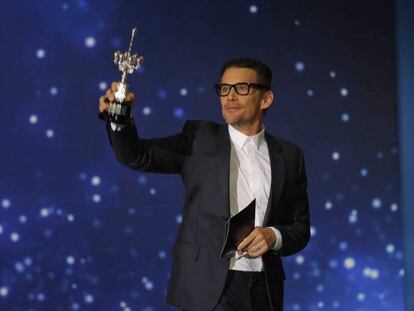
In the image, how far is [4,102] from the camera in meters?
2.60

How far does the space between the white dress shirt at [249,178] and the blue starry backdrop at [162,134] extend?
101 cm

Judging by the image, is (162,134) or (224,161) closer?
(224,161)

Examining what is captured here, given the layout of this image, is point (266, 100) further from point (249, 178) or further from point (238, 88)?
point (249, 178)

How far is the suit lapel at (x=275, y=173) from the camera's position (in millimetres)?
1787

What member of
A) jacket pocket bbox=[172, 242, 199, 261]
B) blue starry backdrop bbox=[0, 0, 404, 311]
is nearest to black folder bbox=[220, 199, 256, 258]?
jacket pocket bbox=[172, 242, 199, 261]

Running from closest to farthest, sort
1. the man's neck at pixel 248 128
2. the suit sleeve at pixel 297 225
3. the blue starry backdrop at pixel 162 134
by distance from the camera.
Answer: the suit sleeve at pixel 297 225 → the man's neck at pixel 248 128 → the blue starry backdrop at pixel 162 134

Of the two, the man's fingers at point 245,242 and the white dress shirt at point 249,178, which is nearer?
the man's fingers at point 245,242

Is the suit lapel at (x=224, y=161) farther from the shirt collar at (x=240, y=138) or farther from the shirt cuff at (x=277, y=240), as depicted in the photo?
the shirt cuff at (x=277, y=240)

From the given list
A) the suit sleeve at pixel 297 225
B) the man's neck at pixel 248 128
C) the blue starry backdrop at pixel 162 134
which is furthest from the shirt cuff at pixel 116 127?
the blue starry backdrop at pixel 162 134

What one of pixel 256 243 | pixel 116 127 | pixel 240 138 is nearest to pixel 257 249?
pixel 256 243

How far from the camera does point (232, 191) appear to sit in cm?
175

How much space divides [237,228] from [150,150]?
35cm

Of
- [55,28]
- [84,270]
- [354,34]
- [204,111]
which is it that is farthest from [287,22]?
[84,270]

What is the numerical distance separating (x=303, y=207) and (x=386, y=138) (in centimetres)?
154
